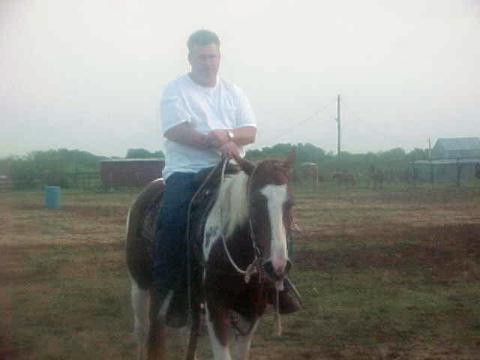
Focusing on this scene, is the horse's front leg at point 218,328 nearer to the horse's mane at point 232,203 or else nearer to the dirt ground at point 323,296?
the horse's mane at point 232,203

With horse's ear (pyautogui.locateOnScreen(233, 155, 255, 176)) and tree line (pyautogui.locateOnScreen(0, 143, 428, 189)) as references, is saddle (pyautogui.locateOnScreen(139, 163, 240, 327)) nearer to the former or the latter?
horse's ear (pyautogui.locateOnScreen(233, 155, 255, 176))

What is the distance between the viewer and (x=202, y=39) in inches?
187

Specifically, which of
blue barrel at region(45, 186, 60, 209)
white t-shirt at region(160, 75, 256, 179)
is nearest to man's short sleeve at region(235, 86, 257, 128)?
white t-shirt at region(160, 75, 256, 179)

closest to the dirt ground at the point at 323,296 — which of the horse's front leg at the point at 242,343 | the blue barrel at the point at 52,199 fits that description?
the horse's front leg at the point at 242,343

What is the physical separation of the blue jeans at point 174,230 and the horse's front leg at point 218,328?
1.52 feet

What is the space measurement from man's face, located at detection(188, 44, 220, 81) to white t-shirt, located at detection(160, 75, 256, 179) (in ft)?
0.29

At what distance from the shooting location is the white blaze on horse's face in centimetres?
388

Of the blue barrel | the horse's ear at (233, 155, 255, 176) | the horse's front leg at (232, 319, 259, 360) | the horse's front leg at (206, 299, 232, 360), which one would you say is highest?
the horse's ear at (233, 155, 255, 176)

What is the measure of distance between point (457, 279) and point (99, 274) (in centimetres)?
555

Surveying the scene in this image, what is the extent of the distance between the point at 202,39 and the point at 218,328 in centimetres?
190

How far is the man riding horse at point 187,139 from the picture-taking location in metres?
4.69

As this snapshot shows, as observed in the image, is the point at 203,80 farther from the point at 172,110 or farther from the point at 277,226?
the point at 277,226

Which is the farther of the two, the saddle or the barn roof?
the barn roof

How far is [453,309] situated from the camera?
8336 mm
